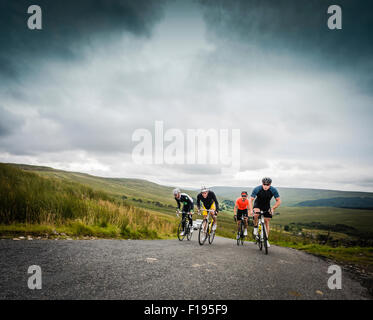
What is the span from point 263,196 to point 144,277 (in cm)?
654

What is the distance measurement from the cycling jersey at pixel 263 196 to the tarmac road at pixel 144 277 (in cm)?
316

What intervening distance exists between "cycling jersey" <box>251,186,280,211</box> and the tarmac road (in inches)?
125

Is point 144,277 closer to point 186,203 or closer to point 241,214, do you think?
point 186,203

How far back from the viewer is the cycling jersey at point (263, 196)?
29.4 feet

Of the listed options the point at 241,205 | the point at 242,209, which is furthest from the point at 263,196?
the point at 242,209

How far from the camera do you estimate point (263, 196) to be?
8984 millimetres

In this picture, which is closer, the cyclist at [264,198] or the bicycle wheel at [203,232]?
the cyclist at [264,198]

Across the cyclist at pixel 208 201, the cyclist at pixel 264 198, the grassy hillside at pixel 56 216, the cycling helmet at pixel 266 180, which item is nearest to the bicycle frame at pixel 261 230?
the cyclist at pixel 264 198

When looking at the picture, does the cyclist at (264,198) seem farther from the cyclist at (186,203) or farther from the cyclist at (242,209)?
the cyclist at (186,203)

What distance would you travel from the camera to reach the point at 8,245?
17.6 ft

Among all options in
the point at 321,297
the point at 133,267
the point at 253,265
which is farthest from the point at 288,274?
the point at 133,267

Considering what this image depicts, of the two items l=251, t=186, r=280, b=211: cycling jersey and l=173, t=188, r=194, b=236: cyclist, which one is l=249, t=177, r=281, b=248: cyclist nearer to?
l=251, t=186, r=280, b=211: cycling jersey
